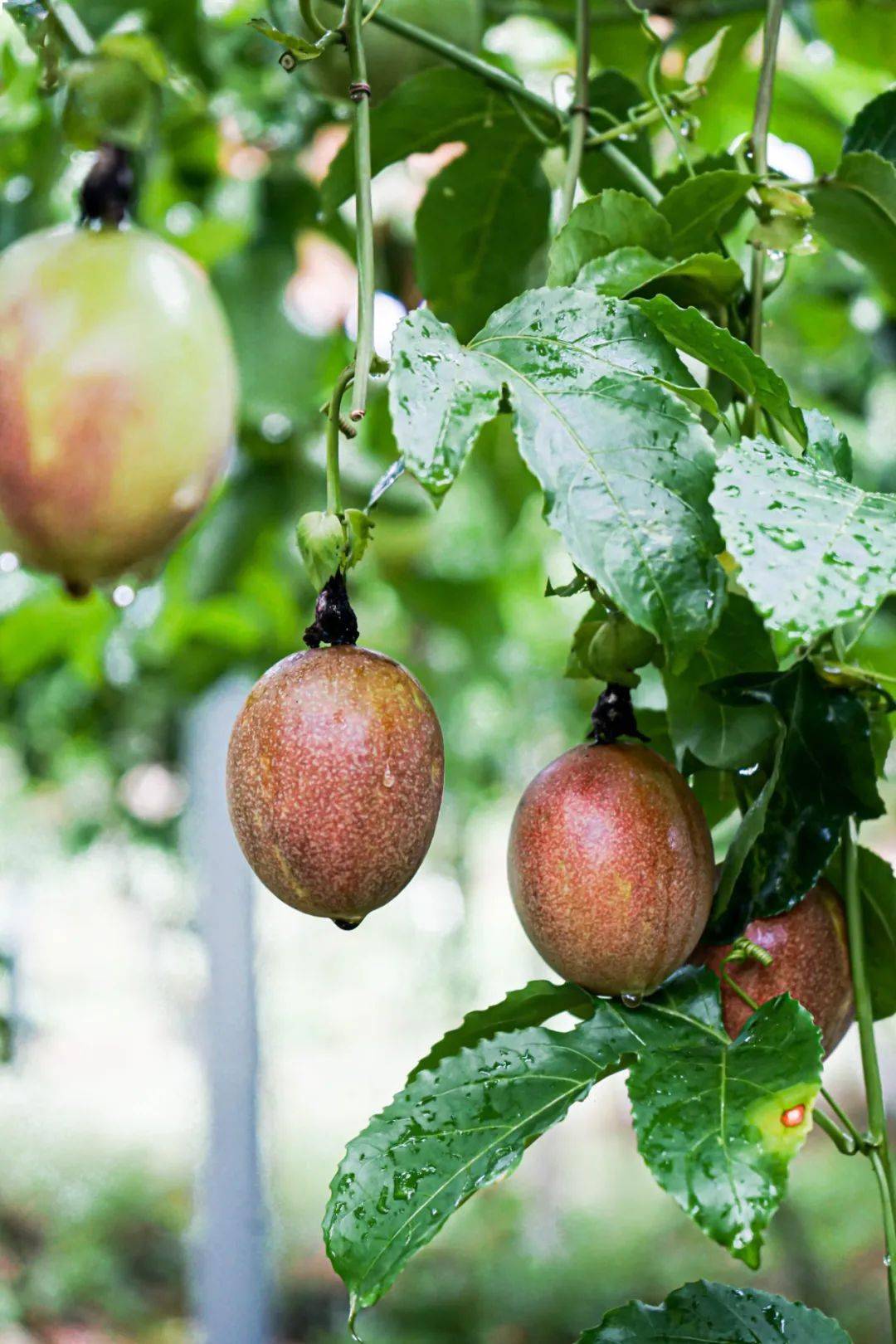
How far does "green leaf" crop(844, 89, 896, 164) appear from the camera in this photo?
0.78m

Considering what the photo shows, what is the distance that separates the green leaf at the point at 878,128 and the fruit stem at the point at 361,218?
322 mm

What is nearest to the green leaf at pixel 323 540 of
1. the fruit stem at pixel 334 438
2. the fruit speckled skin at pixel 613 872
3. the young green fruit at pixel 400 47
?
the fruit stem at pixel 334 438

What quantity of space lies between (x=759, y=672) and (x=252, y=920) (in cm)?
179

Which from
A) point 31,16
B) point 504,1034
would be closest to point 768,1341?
point 504,1034

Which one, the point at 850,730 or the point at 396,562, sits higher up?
the point at 850,730

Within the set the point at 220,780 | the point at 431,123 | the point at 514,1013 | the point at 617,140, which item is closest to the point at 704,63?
the point at 617,140

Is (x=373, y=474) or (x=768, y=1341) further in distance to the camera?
(x=373, y=474)

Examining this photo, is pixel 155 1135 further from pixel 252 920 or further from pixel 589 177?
pixel 589 177

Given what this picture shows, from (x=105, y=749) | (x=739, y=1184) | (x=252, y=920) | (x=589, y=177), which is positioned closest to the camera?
(x=739, y=1184)

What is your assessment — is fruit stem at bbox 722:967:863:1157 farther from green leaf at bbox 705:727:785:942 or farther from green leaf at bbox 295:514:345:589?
green leaf at bbox 295:514:345:589

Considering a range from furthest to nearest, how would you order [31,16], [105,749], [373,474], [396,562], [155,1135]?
[155,1135] < [105,749] < [396,562] < [373,474] < [31,16]

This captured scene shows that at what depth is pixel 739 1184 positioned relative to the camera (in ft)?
1.55

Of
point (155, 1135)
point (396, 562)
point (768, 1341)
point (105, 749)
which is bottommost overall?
point (155, 1135)

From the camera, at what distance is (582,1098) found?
0.55 meters
